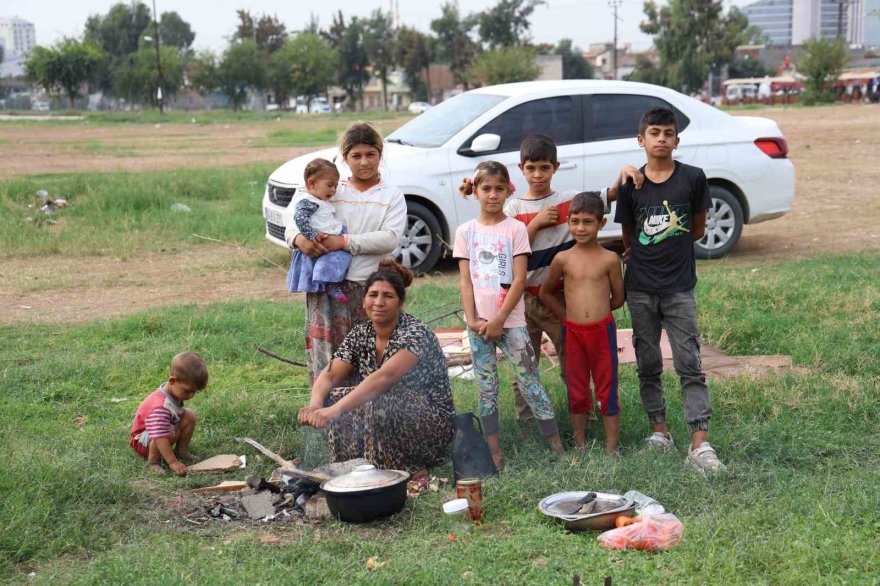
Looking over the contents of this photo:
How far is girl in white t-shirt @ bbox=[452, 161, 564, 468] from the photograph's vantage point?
15.7ft

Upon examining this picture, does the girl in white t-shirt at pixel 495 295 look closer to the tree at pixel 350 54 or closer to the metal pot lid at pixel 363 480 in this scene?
the metal pot lid at pixel 363 480

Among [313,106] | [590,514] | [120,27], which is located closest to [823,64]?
[313,106]

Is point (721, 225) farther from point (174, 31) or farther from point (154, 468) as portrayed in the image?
point (174, 31)

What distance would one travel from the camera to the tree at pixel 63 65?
7244cm

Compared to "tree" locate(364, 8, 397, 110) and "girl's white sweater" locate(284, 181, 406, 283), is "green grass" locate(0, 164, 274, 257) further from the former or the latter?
"tree" locate(364, 8, 397, 110)

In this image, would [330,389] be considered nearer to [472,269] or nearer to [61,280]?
[472,269]

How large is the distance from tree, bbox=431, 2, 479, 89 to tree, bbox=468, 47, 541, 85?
11.5m

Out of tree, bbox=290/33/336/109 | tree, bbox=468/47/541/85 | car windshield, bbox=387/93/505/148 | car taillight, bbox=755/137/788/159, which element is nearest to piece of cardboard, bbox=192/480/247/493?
car windshield, bbox=387/93/505/148

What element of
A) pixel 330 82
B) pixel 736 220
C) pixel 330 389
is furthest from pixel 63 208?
pixel 330 82

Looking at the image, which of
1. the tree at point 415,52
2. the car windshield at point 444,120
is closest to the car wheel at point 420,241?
the car windshield at point 444,120

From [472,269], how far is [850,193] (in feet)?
38.8

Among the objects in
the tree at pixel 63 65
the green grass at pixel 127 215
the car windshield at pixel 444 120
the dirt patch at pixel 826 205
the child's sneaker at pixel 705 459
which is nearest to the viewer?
the child's sneaker at pixel 705 459

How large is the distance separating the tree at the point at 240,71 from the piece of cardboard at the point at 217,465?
248 feet

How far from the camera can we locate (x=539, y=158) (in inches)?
192
